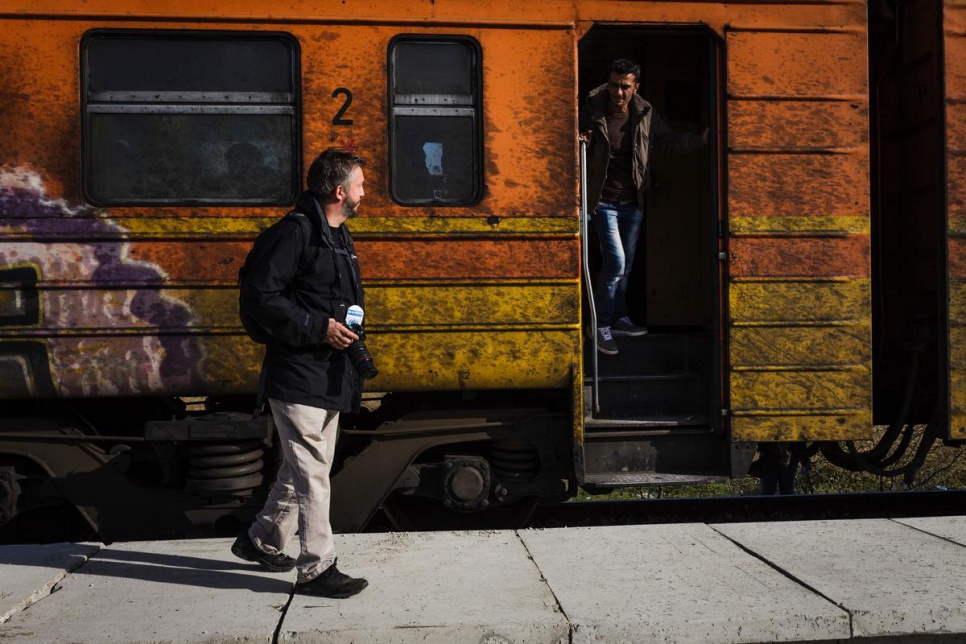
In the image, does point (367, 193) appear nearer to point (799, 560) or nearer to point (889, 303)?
point (799, 560)

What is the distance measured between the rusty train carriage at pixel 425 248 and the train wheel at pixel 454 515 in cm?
12

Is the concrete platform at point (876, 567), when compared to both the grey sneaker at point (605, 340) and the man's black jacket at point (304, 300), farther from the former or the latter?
the man's black jacket at point (304, 300)

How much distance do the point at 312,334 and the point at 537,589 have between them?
1411mm

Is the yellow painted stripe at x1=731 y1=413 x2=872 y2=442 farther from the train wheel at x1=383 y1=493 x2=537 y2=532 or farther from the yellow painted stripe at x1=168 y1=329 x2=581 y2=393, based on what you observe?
the train wheel at x1=383 y1=493 x2=537 y2=532

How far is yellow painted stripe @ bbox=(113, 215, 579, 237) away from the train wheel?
1.68 m

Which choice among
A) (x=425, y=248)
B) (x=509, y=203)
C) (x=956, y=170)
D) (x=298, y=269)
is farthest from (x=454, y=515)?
(x=956, y=170)

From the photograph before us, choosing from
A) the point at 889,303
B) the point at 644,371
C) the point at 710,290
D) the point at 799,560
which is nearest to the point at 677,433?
the point at 644,371

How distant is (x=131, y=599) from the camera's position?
13.4 feet

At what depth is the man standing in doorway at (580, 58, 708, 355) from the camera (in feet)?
19.6

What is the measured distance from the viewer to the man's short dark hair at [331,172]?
13.3 ft

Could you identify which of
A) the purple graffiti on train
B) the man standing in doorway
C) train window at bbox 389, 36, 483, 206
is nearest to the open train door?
the man standing in doorway

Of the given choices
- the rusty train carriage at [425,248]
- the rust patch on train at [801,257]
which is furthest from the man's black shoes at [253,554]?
the rust patch on train at [801,257]

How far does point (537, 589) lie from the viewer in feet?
13.7

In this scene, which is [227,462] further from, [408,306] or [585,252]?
[585,252]
